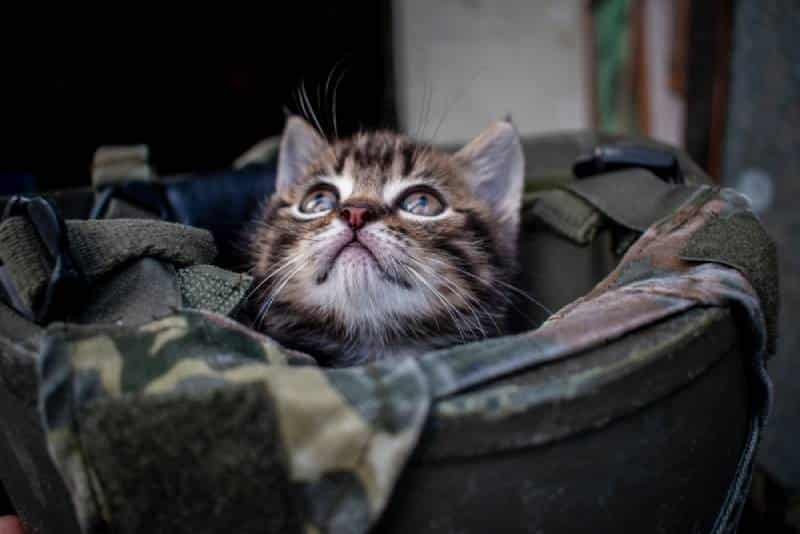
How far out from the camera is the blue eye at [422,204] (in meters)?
1.13

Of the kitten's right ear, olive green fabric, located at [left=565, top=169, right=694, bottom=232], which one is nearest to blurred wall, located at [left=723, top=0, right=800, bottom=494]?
olive green fabric, located at [left=565, top=169, right=694, bottom=232]

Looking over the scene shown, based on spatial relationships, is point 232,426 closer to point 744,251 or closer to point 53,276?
point 53,276

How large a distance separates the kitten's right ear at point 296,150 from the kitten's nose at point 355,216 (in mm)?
410

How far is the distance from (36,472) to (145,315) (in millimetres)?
229

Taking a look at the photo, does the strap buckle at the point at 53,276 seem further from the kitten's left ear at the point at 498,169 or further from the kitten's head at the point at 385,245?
the kitten's left ear at the point at 498,169

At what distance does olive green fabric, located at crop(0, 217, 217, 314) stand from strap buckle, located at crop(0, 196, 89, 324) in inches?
0.5

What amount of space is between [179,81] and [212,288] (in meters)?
1.55

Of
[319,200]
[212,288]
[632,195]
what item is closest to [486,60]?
[632,195]

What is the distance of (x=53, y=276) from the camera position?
2.29 feet

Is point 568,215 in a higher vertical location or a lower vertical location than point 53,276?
lower

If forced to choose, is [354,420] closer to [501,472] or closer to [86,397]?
[501,472]

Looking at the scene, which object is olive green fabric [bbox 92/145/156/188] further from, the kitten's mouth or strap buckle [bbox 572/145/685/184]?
strap buckle [bbox 572/145/685/184]

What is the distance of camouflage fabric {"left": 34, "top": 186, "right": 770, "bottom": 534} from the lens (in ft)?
1.85

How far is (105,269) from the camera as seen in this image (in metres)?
0.78
